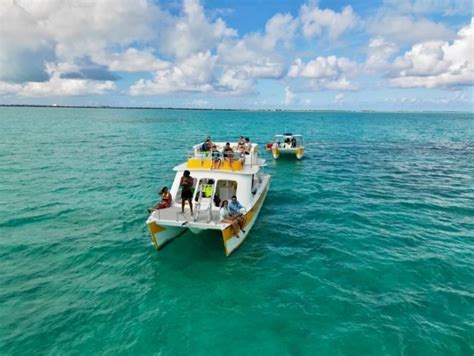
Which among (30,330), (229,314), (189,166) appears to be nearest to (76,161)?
(189,166)

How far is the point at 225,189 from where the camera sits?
1695 centimetres

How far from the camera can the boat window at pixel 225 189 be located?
16909 mm

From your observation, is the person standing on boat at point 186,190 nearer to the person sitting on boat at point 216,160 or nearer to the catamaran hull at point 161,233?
the catamaran hull at point 161,233

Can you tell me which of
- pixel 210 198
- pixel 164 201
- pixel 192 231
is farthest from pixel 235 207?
pixel 164 201

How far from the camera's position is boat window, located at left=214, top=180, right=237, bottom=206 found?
55.5 feet

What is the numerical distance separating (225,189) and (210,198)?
135cm

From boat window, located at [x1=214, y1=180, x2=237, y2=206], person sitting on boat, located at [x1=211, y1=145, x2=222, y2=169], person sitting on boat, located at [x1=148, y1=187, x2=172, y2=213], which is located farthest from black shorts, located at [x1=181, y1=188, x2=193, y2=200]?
boat window, located at [x1=214, y1=180, x2=237, y2=206]

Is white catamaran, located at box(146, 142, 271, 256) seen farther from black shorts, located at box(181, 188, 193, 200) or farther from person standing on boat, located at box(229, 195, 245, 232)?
black shorts, located at box(181, 188, 193, 200)

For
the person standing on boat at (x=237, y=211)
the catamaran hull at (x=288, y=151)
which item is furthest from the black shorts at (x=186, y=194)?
the catamaran hull at (x=288, y=151)

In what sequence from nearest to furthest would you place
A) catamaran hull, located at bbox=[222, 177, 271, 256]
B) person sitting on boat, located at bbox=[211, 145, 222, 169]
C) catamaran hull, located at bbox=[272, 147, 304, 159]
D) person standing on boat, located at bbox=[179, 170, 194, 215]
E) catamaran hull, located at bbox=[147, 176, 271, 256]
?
catamaran hull, located at bbox=[147, 176, 271, 256] → catamaran hull, located at bbox=[222, 177, 271, 256] → person standing on boat, located at bbox=[179, 170, 194, 215] → person sitting on boat, located at bbox=[211, 145, 222, 169] → catamaran hull, located at bbox=[272, 147, 304, 159]

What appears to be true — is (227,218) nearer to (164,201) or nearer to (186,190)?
(186,190)

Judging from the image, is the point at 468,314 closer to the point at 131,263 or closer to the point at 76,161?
the point at 131,263

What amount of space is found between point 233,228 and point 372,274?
5883mm

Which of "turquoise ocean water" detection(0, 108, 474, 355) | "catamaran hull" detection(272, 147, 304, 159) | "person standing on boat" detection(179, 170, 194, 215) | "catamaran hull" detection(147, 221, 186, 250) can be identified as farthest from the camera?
"catamaran hull" detection(272, 147, 304, 159)
